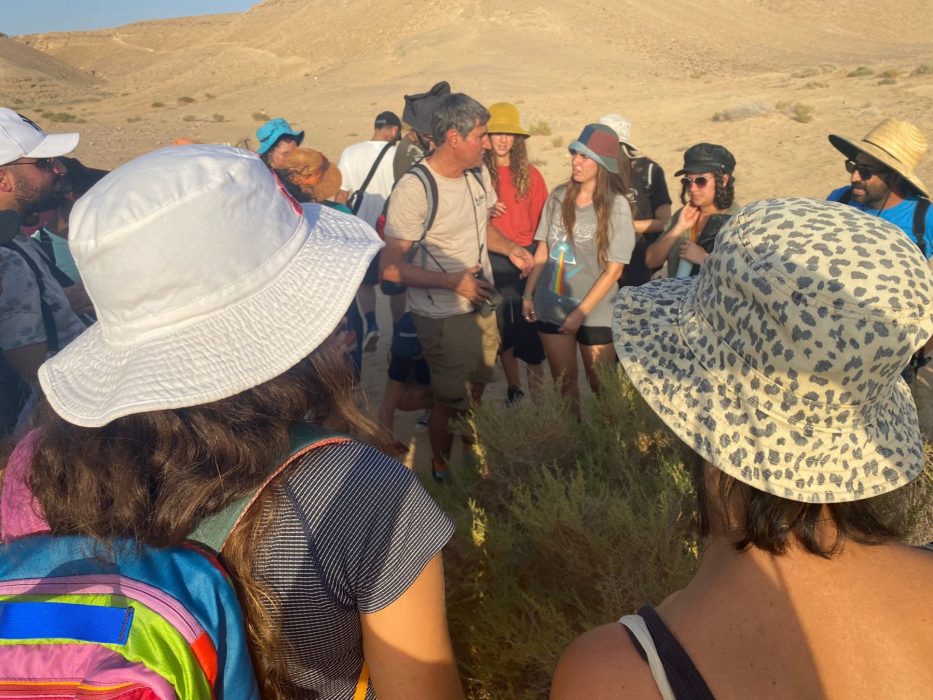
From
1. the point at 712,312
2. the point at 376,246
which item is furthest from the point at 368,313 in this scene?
the point at 712,312

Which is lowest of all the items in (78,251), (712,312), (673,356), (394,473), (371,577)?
(371,577)

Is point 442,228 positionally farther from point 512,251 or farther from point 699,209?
point 699,209

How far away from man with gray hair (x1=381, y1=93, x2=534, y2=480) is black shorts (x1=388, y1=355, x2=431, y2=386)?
1.08ft

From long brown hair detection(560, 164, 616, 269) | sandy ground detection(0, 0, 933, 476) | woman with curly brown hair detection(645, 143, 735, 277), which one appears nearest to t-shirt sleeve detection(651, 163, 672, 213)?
woman with curly brown hair detection(645, 143, 735, 277)

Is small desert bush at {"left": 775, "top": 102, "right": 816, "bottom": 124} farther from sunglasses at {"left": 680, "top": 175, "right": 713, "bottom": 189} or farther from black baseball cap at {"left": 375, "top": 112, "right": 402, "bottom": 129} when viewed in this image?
sunglasses at {"left": 680, "top": 175, "right": 713, "bottom": 189}

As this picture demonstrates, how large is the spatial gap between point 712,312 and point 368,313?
17.1 ft

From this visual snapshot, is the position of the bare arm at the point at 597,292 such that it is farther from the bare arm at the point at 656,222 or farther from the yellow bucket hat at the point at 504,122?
the yellow bucket hat at the point at 504,122

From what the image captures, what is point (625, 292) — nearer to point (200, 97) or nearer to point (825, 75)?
point (825, 75)

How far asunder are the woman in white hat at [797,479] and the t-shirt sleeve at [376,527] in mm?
305

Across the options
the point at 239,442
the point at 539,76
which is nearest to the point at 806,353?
the point at 239,442

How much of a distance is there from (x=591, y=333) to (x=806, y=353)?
2.90 meters

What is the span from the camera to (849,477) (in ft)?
3.57

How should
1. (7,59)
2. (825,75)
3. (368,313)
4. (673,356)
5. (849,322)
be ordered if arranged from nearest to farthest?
(849,322)
(673,356)
(368,313)
(825,75)
(7,59)

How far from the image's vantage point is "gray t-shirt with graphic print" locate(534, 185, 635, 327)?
377 cm
